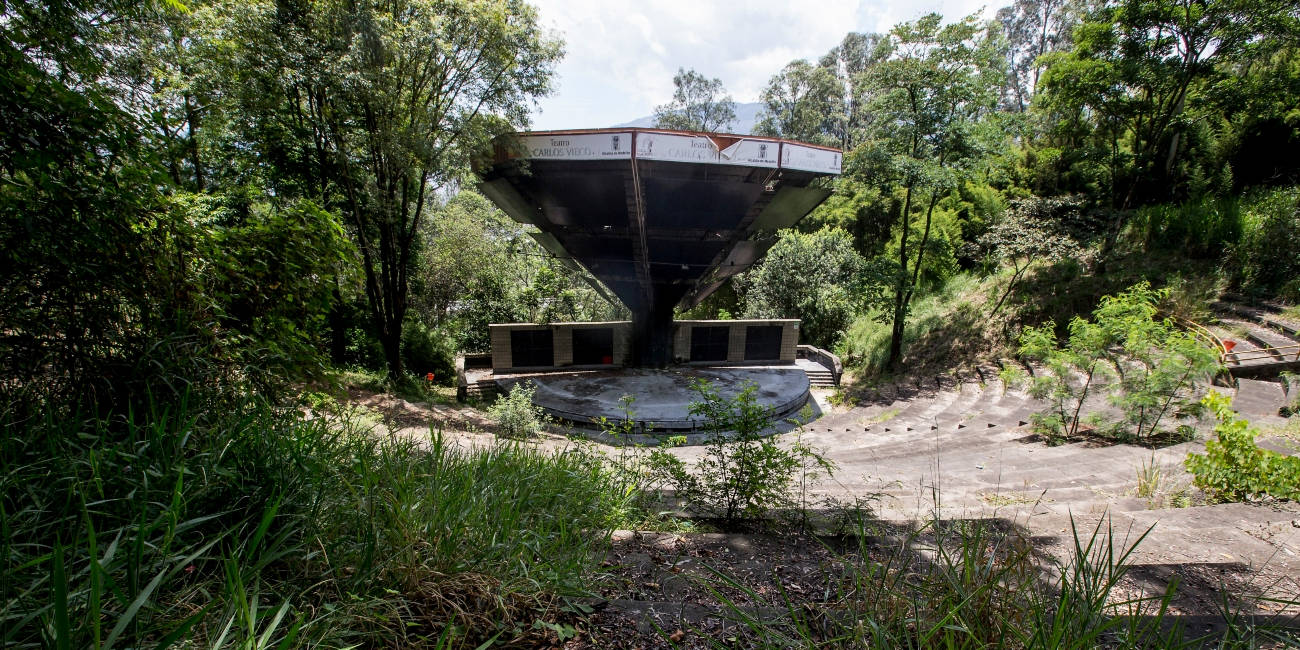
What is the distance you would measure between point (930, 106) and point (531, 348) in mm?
14092

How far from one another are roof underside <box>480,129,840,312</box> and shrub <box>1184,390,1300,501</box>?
30.1 feet

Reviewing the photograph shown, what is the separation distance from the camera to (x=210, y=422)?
2260mm

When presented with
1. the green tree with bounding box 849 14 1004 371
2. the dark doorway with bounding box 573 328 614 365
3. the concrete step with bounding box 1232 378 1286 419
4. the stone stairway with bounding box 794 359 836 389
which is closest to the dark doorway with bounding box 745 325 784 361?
the stone stairway with bounding box 794 359 836 389

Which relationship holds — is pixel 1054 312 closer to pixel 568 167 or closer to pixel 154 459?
pixel 568 167

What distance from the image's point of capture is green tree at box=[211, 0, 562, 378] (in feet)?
29.4

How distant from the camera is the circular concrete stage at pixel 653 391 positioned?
1197 centimetres

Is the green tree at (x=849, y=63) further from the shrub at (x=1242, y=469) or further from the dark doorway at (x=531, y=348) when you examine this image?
the shrub at (x=1242, y=469)

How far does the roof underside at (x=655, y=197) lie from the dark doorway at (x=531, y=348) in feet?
9.89

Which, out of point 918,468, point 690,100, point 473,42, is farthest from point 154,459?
point 690,100

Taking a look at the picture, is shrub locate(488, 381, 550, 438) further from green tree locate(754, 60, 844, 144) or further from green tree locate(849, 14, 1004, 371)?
green tree locate(754, 60, 844, 144)

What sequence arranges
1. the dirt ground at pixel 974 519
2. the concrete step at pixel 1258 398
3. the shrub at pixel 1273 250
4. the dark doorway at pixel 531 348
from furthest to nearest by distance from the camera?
the dark doorway at pixel 531 348, the shrub at pixel 1273 250, the concrete step at pixel 1258 398, the dirt ground at pixel 974 519

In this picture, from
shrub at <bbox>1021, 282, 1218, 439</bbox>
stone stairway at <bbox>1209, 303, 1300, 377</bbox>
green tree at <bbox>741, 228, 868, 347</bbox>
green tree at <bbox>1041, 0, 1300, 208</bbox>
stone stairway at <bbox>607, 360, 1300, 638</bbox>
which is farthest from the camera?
green tree at <bbox>741, 228, 868, 347</bbox>

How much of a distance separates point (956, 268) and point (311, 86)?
76.5ft

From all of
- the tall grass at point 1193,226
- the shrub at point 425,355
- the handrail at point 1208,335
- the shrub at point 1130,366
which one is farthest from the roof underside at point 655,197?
the tall grass at point 1193,226
